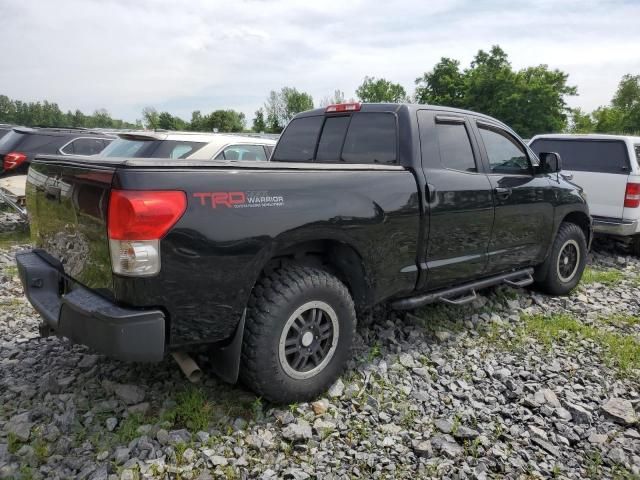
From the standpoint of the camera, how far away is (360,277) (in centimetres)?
331

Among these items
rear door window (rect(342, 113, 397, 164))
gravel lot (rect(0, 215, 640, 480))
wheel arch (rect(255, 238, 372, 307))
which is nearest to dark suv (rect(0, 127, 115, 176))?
gravel lot (rect(0, 215, 640, 480))

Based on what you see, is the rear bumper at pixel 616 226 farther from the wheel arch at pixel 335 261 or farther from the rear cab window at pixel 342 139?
the wheel arch at pixel 335 261

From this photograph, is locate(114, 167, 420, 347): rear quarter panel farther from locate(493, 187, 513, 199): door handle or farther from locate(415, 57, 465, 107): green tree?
locate(415, 57, 465, 107): green tree

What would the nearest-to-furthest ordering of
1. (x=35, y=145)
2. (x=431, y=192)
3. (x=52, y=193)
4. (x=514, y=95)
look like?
(x=52, y=193)
(x=431, y=192)
(x=35, y=145)
(x=514, y=95)

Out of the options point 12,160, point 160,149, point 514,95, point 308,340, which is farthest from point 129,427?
point 514,95

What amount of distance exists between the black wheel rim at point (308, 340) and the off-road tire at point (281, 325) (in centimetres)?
3

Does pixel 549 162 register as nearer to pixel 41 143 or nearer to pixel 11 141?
pixel 41 143

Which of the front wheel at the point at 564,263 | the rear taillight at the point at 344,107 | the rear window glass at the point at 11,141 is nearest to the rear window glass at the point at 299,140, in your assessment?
the rear taillight at the point at 344,107

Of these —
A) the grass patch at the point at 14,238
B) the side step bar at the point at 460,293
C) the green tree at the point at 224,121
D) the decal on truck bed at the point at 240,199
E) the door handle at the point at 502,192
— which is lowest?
the grass patch at the point at 14,238

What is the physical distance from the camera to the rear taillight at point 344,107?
4.08 m

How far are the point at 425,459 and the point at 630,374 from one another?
6.55ft

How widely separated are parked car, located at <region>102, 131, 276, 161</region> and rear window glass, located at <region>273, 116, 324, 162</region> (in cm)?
189

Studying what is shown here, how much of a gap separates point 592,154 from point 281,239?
21.0ft

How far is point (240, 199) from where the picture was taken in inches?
101
